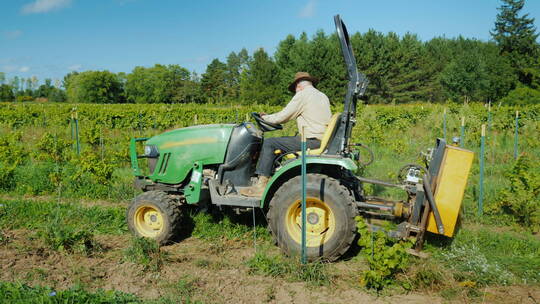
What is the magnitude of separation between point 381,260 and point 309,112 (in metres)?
1.85

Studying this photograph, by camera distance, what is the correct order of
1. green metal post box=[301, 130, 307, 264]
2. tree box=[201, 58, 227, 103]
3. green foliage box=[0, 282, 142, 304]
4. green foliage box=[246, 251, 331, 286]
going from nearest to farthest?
green foliage box=[0, 282, 142, 304] < green foliage box=[246, 251, 331, 286] < green metal post box=[301, 130, 307, 264] < tree box=[201, 58, 227, 103]

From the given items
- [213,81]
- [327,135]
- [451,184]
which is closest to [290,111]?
[327,135]

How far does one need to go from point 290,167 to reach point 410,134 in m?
12.0

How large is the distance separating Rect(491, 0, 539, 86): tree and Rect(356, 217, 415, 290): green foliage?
52311 millimetres

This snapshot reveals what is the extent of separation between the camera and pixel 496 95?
45031mm

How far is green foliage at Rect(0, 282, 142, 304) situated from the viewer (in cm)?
322

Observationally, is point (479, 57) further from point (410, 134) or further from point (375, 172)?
point (375, 172)

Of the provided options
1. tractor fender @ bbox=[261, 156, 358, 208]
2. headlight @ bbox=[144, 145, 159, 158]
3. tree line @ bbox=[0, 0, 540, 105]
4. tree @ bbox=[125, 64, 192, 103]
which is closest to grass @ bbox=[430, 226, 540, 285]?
tractor fender @ bbox=[261, 156, 358, 208]

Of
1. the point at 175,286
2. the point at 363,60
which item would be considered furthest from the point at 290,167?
the point at 363,60

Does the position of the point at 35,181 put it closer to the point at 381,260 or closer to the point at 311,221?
the point at 311,221

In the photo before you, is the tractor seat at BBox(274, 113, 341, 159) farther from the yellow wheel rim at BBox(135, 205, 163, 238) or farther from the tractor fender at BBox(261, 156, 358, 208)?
the yellow wheel rim at BBox(135, 205, 163, 238)

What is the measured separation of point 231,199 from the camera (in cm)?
499

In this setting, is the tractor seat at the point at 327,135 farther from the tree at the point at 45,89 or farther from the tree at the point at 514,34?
the tree at the point at 45,89

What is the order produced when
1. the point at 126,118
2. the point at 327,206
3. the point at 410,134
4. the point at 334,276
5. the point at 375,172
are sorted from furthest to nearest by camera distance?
1. the point at 126,118
2. the point at 410,134
3. the point at 375,172
4. the point at 327,206
5. the point at 334,276
